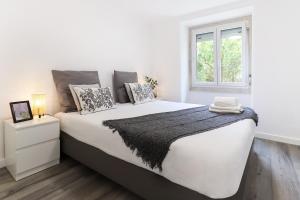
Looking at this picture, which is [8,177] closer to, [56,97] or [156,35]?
[56,97]

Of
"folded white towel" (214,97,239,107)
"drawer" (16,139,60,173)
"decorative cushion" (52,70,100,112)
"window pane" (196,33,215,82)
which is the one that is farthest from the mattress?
"window pane" (196,33,215,82)

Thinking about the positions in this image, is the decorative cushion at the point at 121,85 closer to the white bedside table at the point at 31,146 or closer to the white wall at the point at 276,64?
the white bedside table at the point at 31,146

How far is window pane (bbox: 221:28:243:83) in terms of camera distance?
380cm

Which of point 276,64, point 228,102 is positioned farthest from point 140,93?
point 276,64

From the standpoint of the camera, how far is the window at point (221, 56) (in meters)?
3.74

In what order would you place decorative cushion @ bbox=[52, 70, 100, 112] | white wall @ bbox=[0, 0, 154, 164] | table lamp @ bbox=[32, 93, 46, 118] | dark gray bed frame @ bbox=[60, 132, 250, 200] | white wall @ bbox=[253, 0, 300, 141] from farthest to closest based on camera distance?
white wall @ bbox=[253, 0, 300, 141]
decorative cushion @ bbox=[52, 70, 100, 112]
table lamp @ bbox=[32, 93, 46, 118]
white wall @ bbox=[0, 0, 154, 164]
dark gray bed frame @ bbox=[60, 132, 250, 200]

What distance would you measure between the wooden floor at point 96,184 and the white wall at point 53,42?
27.2 inches

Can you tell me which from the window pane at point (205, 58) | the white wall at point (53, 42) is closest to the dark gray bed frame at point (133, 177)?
the white wall at point (53, 42)

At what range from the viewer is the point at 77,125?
86.4 inches

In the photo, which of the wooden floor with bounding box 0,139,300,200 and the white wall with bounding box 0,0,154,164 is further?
the white wall with bounding box 0,0,154,164

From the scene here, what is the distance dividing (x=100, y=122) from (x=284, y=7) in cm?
309

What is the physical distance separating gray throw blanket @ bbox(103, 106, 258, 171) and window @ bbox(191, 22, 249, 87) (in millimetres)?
1893

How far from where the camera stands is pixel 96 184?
1.94 m

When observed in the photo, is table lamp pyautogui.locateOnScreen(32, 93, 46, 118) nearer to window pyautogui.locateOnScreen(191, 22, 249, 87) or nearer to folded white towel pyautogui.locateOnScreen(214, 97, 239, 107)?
folded white towel pyautogui.locateOnScreen(214, 97, 239, 107)
